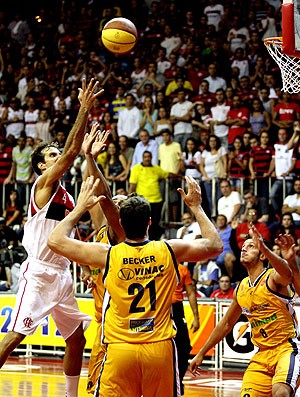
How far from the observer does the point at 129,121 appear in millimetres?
17859

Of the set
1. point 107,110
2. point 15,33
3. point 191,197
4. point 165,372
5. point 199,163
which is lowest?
point 165,372

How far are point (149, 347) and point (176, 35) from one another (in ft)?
52.5

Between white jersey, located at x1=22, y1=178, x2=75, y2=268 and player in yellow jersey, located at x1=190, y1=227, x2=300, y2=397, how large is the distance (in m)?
1.74

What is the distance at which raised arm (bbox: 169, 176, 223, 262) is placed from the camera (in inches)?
219

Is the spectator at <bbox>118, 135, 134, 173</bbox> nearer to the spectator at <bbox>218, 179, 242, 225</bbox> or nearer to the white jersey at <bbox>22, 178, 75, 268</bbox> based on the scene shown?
the spectator at <bbox>218, 179, 242, 225</bbox>

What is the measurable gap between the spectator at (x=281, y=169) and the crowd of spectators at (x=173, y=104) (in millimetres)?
19

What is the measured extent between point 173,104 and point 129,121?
1.05m

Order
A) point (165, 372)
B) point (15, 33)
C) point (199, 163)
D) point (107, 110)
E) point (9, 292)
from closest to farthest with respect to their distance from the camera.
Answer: point (165, 372)
point (9, 292)
point (199, 163)
point (107, 110)
point (15, 33)

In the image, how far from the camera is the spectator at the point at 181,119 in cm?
1734

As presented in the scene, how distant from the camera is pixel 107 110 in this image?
19438mm

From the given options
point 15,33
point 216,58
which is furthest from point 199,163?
point 15,33

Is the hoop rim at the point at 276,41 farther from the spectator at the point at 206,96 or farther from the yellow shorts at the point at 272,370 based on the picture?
the spectator at the point at 206,96

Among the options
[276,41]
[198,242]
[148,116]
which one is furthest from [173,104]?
[198,242]

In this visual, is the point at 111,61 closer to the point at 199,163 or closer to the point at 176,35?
the point at 176,35
